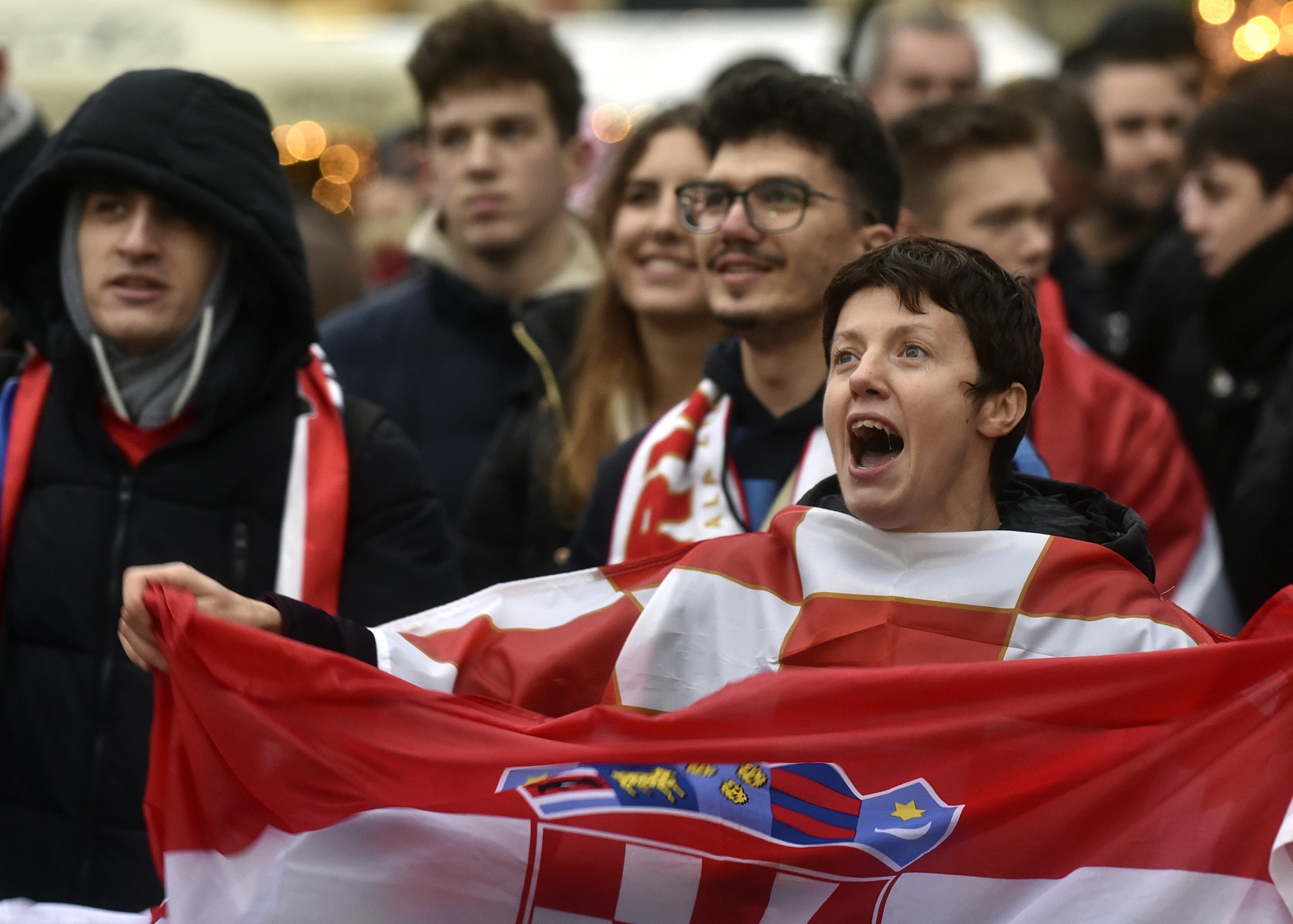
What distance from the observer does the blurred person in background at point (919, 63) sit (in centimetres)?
628

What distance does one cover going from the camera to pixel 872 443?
2.88 meters

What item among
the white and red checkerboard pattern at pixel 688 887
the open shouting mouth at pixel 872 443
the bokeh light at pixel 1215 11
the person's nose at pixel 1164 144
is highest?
the bokeh light at pixel 1215 11

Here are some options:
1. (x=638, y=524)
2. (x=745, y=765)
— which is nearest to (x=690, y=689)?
(x=745, y=765)

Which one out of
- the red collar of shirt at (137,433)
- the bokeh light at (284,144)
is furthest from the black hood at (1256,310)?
the bokeh light at (284,144)

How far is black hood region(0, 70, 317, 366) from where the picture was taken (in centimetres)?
335

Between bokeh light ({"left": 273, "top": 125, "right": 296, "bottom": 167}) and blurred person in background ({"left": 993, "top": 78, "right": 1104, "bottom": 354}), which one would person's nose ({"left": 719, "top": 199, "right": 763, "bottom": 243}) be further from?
bokeh light ({"left": 273, "top": 125, "right": 296, "bottom": 167})

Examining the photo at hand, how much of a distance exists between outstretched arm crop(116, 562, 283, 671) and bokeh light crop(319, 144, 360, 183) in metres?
11.5

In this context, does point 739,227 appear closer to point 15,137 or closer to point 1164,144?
point 15,137

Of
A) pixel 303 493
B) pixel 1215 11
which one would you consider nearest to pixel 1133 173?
pixel 1215 11

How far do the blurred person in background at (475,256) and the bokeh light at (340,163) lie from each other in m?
Answer: 8.93

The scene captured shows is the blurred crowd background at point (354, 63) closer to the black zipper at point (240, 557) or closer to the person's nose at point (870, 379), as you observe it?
the black zipper at point (240, 557)

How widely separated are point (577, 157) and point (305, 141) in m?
8.83

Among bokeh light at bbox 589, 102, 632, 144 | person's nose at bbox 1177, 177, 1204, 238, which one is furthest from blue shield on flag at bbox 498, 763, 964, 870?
bokeh light at bbox 589, 102, 632, 144

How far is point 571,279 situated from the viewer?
5.29m
